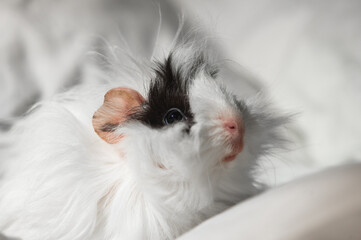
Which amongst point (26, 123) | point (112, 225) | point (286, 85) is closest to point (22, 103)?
point (26, 123)

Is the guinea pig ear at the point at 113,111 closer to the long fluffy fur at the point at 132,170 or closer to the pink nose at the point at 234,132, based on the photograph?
the long fluffy fur at the point at 132,170

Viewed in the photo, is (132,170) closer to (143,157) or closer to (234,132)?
(143,157)

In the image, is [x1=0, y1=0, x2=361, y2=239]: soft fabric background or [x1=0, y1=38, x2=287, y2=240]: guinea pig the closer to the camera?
[x1=0, y1=38, x2=287, y2=240]: guinea pig

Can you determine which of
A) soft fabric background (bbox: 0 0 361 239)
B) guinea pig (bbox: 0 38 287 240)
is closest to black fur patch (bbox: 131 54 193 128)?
guinea pig (bbox: 0 38 287 240)

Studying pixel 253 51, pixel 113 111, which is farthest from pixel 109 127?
pixel 253 51

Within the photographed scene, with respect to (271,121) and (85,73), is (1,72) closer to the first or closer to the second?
(85,73)

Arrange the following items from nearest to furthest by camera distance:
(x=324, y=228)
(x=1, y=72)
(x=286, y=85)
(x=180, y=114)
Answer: (x=324, y=228)
(x=180, y=114)
(x=1, y=72)
(x=286, y=85)

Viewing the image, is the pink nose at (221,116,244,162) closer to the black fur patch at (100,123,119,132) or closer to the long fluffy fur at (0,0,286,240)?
the long fluffy fur at (0,0,286,240)

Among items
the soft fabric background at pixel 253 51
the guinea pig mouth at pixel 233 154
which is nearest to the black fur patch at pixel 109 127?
the guinea pig mouth at pixel 233 154
